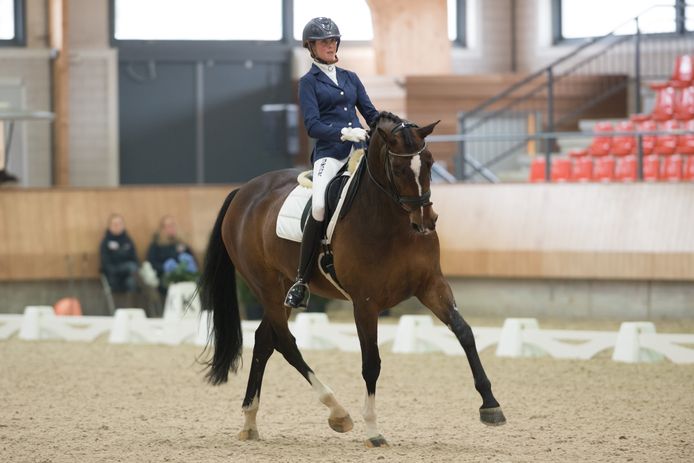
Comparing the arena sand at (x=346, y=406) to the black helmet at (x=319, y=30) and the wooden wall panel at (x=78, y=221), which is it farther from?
the wooden wall panel at (x=78, y=221)

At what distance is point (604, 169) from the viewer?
1263cm

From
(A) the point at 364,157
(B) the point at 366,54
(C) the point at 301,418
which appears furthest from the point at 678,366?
(B) the point at 366,54

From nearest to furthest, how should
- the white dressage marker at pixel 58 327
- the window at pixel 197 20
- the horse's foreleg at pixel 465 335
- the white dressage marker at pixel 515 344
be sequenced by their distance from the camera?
the horse's foreleg at pixel 465 335, the white dressage marker at pixel 515 344, the white dressage marker at pixel 58 327, the window at pixel 197 20

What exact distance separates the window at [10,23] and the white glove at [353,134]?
1263cm

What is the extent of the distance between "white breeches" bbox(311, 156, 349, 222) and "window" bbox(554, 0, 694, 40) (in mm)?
10697

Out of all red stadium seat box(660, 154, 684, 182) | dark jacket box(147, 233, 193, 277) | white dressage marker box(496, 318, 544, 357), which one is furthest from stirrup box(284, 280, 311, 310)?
red stadium seat box(660, 154, 684, 182)

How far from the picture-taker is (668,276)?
1091 cm

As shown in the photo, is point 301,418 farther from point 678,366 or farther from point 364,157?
point 678,366

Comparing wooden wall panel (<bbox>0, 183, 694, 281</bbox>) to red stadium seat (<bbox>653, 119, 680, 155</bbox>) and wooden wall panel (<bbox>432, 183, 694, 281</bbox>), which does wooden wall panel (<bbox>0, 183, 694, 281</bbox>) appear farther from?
red stadium seat (<bbox>653, 119, 680, 155</bbox>)

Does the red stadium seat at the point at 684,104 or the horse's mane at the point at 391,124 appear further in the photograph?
the red stadium seat at the point at 684,104

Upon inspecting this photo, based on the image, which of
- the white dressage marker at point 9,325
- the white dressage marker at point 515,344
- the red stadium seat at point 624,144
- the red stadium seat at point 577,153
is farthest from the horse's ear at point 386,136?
the red stadium seat at point 577,153

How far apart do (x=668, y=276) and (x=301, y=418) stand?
5.65 metres

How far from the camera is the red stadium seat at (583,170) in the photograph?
12750 millimetres

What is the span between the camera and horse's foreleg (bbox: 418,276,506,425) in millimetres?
4887
